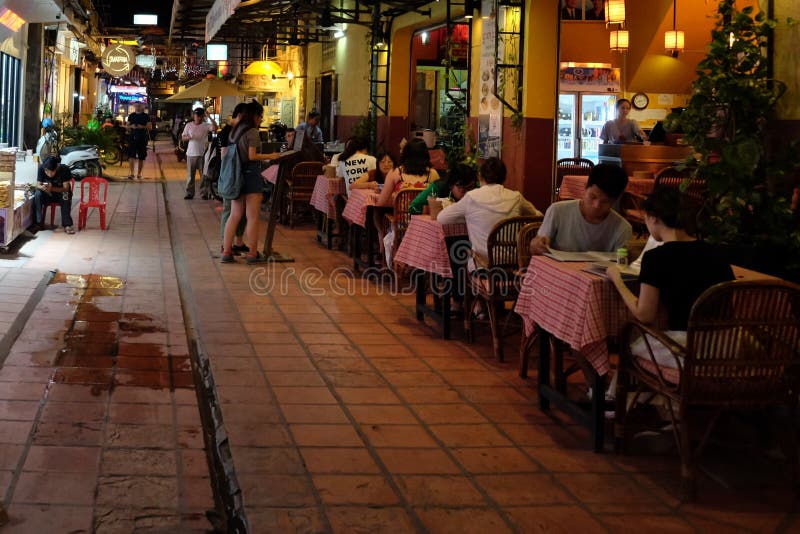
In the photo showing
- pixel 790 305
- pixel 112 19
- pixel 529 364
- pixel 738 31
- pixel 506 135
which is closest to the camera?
pixel 790 305

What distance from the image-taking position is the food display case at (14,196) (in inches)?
401

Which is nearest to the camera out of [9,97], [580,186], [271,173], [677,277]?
[677,277]

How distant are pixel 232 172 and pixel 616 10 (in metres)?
6.32

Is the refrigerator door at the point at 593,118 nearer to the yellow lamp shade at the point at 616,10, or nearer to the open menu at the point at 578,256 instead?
the yellow lamp shade at the point at 616,10

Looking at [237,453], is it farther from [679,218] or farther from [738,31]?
[738,31]

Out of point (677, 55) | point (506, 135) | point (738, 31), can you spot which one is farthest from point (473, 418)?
point (677, 55)

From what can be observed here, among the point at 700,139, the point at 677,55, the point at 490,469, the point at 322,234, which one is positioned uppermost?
the point at 677,55

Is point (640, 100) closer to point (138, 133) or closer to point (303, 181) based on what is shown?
point (303, 181)

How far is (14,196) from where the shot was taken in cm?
1105

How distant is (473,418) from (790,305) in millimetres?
1893

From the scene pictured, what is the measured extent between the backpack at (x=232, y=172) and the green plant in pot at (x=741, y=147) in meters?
5.28

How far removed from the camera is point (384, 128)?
1814 cm

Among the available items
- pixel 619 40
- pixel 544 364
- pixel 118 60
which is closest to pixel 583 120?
pixel 619 40

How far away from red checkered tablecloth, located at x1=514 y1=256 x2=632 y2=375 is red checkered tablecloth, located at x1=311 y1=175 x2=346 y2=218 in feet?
21.7
